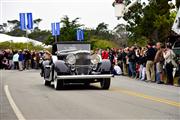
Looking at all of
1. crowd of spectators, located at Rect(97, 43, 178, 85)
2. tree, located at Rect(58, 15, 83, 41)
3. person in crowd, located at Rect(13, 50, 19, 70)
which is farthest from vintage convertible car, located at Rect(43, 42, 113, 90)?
tree, located at Rect(58, 15, 83, 41)

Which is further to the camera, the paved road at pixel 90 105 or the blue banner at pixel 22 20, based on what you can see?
the blue banner at pixel 22 20

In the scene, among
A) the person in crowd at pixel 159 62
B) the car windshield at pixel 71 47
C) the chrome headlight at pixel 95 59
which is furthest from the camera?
the person in crowd at pixel 159 62

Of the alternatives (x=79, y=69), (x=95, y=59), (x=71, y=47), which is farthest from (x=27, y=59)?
(x=79, y=69)

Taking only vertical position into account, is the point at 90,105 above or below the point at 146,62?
below

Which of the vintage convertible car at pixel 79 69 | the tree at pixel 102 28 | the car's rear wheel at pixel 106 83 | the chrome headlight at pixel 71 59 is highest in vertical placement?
the tree at pixel 102 28

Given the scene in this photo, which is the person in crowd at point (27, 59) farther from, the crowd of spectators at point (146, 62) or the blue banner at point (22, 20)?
the crowd of spectators at point (146, 62)

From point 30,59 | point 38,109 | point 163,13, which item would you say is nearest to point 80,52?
point 38,109

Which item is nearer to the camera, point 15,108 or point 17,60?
point 15,108

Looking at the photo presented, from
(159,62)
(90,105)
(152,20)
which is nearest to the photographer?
(90,105)

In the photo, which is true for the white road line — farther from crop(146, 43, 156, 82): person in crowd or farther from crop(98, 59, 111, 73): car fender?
crop(146, 43, 156, 82): person in crowd

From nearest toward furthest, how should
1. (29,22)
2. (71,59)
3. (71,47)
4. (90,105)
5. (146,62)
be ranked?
(90,105) → (71,59) → (71,47) → (146,62) → (29,22)

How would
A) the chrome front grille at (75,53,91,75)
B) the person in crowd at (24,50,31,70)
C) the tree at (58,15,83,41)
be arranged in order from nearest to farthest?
the chrome front grille at (75,53,91,75) < the person in crowd at (24,50,31,70) < the tree at (58,15,83,41)

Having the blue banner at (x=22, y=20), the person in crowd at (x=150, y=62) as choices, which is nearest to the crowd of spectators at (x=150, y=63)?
the person in crowd at (x=150, y=62)

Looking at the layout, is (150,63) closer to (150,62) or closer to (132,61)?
(150,62)
